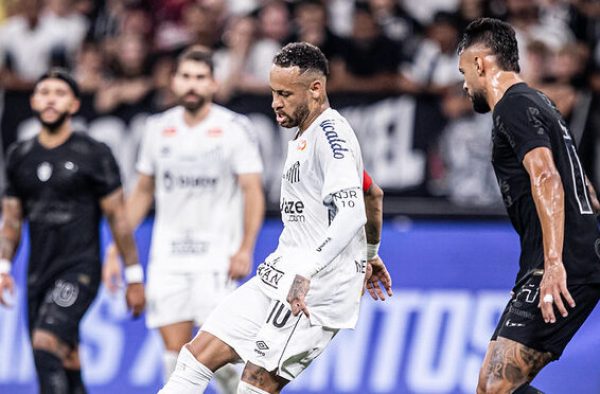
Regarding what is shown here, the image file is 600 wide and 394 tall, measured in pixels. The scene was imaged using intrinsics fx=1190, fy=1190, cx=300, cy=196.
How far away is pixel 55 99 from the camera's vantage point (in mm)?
8484

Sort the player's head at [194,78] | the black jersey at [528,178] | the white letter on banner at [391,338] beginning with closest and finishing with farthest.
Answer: the black jersey at [528,178] → the player's head at [194,78] → the white letter on banner at [391,338]

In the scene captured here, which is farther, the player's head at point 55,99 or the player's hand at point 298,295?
the player's head at point 55,99

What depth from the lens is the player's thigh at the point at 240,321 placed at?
6352 millimetres

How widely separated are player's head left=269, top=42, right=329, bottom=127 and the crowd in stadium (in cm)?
515

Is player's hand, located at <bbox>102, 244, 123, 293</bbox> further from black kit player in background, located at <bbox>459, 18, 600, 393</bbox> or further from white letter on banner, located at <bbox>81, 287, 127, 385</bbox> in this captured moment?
black kit player in background, located at <bbox>459, 18, 600, 393</bbox>

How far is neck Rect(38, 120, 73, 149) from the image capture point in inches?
336

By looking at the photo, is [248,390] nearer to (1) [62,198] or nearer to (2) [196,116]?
(1) [62,198]

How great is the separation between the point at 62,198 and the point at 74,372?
1.24m

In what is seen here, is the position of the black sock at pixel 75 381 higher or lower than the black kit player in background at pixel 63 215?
lower

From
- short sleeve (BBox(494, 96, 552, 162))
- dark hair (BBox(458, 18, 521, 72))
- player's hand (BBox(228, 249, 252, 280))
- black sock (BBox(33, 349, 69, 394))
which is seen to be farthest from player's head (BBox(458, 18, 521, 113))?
black sock (BBox(33, 349, 69, 394))

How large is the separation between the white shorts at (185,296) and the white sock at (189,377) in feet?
8.06

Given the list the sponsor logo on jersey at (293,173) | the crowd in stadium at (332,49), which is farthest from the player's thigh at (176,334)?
the crowd in stadium at (332,49)

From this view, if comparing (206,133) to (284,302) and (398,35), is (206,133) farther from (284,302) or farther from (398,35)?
(398,35)

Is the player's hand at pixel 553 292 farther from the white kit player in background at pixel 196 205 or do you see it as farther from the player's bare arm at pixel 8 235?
the player's bare arm at pixel 8 235
